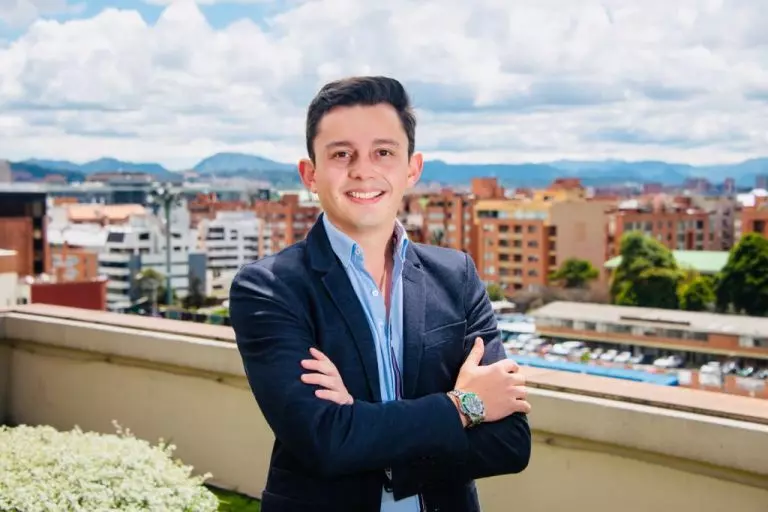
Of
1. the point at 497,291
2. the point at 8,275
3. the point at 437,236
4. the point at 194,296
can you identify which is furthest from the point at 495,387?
the point at 194,296

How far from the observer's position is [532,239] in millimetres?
38188

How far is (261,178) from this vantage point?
60.8 metres

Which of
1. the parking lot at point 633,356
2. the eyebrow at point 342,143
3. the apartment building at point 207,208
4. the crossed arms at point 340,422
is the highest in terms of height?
the apartment building at point 207,208

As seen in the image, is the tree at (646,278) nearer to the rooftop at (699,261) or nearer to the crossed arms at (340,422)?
the rooftop at (699,261)

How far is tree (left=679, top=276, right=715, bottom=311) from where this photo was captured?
3094cm

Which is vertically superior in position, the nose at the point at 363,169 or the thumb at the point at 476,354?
the nose at the point at 363,169

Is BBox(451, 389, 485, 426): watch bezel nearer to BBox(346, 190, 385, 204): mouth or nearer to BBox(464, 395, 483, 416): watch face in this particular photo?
BBox(464, 395, 483, 416): watch face

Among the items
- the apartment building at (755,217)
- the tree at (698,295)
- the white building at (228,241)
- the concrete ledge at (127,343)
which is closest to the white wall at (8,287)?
the concrete ledge at (127,343)

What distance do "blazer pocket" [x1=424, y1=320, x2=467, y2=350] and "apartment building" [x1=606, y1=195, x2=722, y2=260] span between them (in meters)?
38.3

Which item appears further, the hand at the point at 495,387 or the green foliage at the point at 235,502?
the green foliage at the point at 235,502

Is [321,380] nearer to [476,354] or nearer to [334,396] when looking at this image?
[334,396]

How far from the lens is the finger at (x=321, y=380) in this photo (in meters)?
0.88

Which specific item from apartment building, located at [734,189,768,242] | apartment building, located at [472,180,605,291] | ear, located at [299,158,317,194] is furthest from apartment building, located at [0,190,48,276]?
ear, located at [299,158,317,194]

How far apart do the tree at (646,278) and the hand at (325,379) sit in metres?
33.2
